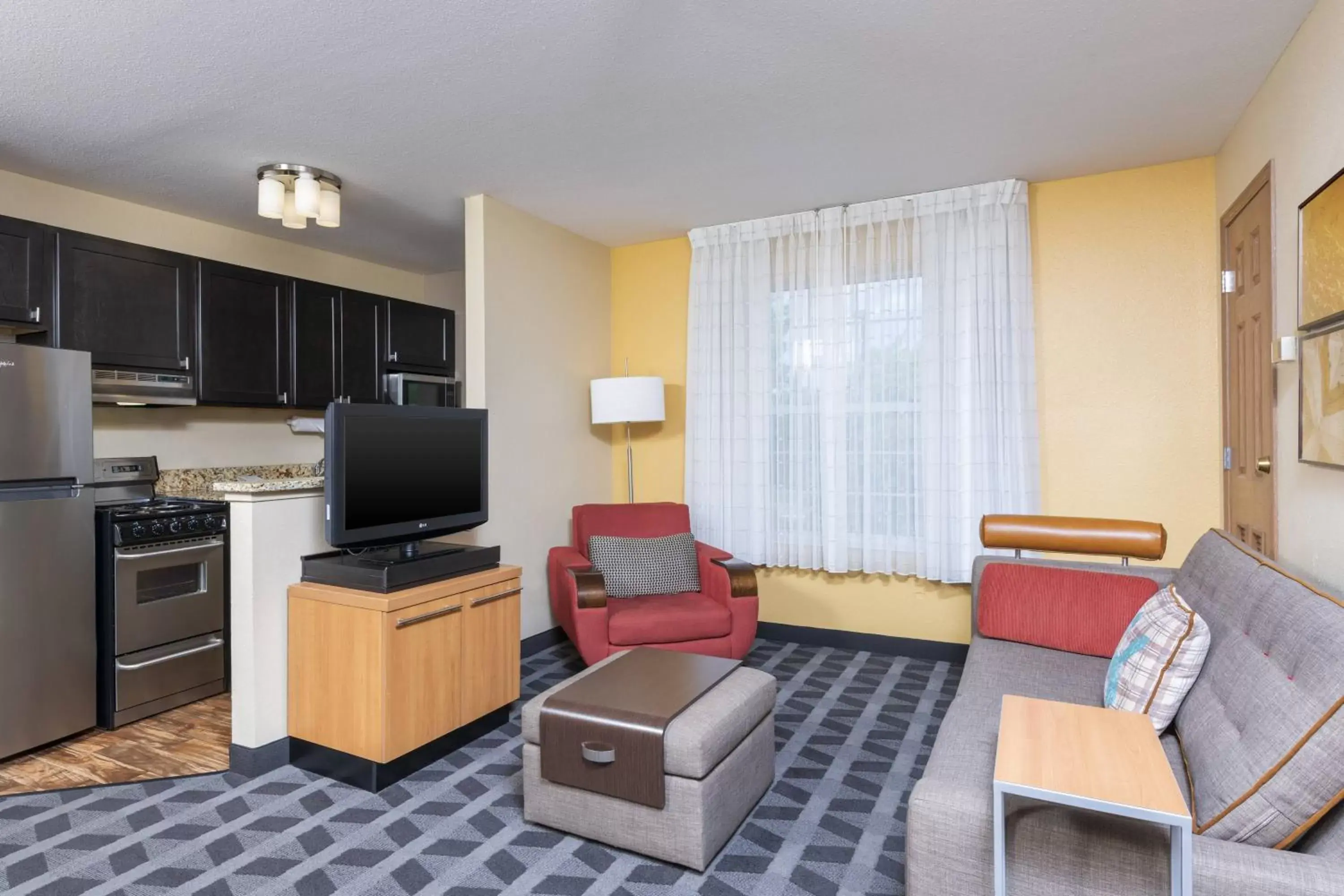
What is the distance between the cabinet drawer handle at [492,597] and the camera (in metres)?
2.98

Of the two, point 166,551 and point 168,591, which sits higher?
point 166,551

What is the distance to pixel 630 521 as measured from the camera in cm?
426

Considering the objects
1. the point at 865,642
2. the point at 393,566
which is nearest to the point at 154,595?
the point at 393,566

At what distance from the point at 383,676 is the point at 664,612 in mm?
1377

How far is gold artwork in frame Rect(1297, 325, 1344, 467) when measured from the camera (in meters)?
2.00

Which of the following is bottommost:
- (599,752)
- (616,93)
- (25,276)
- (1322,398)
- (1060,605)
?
(599,752)

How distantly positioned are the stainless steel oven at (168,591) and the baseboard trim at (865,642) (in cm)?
296

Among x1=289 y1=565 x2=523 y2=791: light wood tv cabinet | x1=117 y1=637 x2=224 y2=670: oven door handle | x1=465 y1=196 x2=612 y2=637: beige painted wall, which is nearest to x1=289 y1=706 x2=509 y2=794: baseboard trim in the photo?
x1=289 y1=565 x2=523 y2=791: light wood tv cabinet

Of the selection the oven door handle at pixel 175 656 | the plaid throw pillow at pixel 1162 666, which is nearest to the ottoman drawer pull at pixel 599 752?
the plaid throw pillow at pixel 1162 666

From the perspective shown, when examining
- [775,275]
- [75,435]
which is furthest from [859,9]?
[75,435]

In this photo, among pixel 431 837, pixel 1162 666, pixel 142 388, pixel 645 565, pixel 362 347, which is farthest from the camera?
pixel 362 347

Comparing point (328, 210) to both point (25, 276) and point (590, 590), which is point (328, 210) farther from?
point (590, 590)

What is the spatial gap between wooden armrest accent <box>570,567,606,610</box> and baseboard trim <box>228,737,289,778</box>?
4.30 feet

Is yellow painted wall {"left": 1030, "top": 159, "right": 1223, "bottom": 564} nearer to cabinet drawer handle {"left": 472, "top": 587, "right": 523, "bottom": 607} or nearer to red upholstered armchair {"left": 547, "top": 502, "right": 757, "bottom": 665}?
red upholstered armchair {"left": 547, "top": 502, "right": 757, "bottom": 665}
